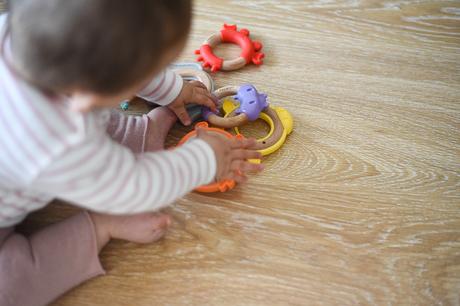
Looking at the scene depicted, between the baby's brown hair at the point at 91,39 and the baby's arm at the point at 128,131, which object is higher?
the baby's brown hair at the point at 91,39

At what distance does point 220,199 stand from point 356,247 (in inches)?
9.5

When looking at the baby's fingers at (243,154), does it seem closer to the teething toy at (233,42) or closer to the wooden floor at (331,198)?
the wooden floor at (331,198)

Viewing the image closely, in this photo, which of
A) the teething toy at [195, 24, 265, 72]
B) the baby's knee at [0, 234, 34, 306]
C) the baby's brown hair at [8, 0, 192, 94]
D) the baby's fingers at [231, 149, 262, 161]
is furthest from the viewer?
the teething toy at [195, 24, 265, 72]

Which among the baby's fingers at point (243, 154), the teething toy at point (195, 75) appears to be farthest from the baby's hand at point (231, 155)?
the teething toy at point (195, 75)

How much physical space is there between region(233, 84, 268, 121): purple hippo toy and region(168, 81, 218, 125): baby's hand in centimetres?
6

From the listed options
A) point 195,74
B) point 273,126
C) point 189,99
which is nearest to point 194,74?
point 195,74

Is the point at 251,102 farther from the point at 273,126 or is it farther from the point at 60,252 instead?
the point at 60,252

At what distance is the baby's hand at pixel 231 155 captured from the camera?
2.21 feet

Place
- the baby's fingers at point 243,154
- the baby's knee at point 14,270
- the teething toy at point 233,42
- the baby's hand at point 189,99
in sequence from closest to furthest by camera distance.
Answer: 1. the baby's knee at point 14,270
2. the baby's fingers at point 243,154
3. the baby's hand at point 189,99
4. the teething toy at point 233,42

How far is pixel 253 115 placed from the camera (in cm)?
85

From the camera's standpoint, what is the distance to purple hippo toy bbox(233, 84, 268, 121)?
847mm

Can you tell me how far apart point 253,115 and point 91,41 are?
45 cm

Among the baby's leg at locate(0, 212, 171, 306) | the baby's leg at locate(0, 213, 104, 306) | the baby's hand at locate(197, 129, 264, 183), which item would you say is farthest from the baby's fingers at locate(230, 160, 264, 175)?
the baby's leg at locate(0, 213, 104, 306)

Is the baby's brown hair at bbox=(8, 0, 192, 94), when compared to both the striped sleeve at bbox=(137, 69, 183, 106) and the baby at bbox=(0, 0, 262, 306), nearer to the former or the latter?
the baby at bbox=(0, 0, 262, 306)
